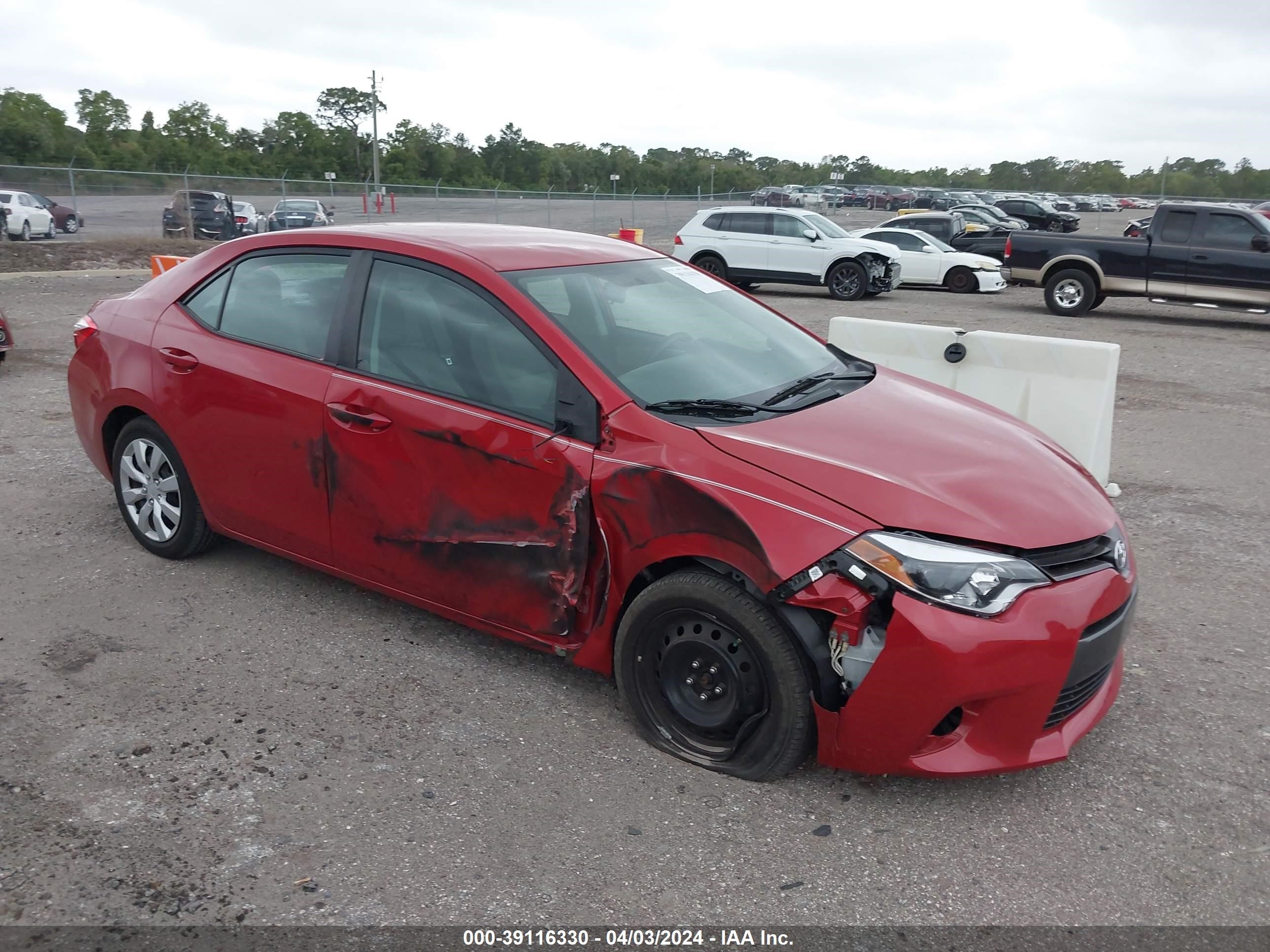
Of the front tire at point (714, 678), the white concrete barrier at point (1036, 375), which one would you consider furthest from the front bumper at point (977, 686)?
the white concrete barrier at point (1036, 375)

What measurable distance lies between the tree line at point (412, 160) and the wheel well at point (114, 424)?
57265 millimetres

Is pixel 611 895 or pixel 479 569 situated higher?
pixel 479 569

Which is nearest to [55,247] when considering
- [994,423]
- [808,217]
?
[808,217]

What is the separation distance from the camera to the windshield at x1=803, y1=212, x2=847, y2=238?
18.9m

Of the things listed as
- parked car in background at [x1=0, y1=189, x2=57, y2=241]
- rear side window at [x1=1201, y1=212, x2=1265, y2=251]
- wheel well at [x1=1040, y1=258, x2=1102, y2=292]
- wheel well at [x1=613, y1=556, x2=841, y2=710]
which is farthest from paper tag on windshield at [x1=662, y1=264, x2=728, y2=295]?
parked car in background at [x1=0, y1=189, x2=57, y2=241]

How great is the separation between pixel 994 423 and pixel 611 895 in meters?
2.23

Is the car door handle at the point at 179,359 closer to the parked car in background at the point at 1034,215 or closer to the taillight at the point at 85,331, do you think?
the taillight at the point at 85,331

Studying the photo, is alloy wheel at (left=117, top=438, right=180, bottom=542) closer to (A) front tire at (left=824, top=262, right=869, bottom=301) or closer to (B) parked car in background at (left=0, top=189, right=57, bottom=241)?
(A) front tire at (left=824, top=262, right=869, bottom=301)

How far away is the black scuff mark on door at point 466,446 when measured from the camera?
11.6 feet

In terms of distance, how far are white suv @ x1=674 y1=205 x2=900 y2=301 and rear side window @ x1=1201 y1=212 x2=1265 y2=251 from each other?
5105 mm

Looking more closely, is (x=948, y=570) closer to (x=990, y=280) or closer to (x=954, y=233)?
(x=990, y=280)

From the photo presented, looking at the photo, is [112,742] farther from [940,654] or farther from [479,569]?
[940,654]

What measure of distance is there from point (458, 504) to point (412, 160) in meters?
85.9

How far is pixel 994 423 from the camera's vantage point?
3.83m
